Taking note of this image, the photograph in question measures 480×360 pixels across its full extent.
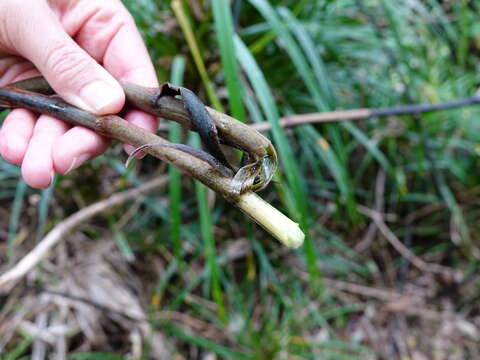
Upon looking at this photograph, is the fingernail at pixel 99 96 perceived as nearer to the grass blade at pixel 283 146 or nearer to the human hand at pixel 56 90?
the human hand at pixel 56 90

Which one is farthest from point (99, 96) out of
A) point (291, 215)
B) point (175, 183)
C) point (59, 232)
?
point (291, 215)

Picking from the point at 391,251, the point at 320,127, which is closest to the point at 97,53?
the point at 320,127

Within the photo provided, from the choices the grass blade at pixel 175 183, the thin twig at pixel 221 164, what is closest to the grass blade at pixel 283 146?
the grass blade at pixel 175 183

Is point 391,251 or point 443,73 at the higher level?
point 443,73

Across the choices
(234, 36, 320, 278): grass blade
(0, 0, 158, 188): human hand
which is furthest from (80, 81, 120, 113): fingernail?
(234, 36, 320, 278): grass blade

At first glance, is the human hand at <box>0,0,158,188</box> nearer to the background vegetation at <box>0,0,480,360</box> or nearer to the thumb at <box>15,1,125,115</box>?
the thumb at <box>15,1,125,115</box>

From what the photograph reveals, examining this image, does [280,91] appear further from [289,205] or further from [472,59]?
[472,59]
